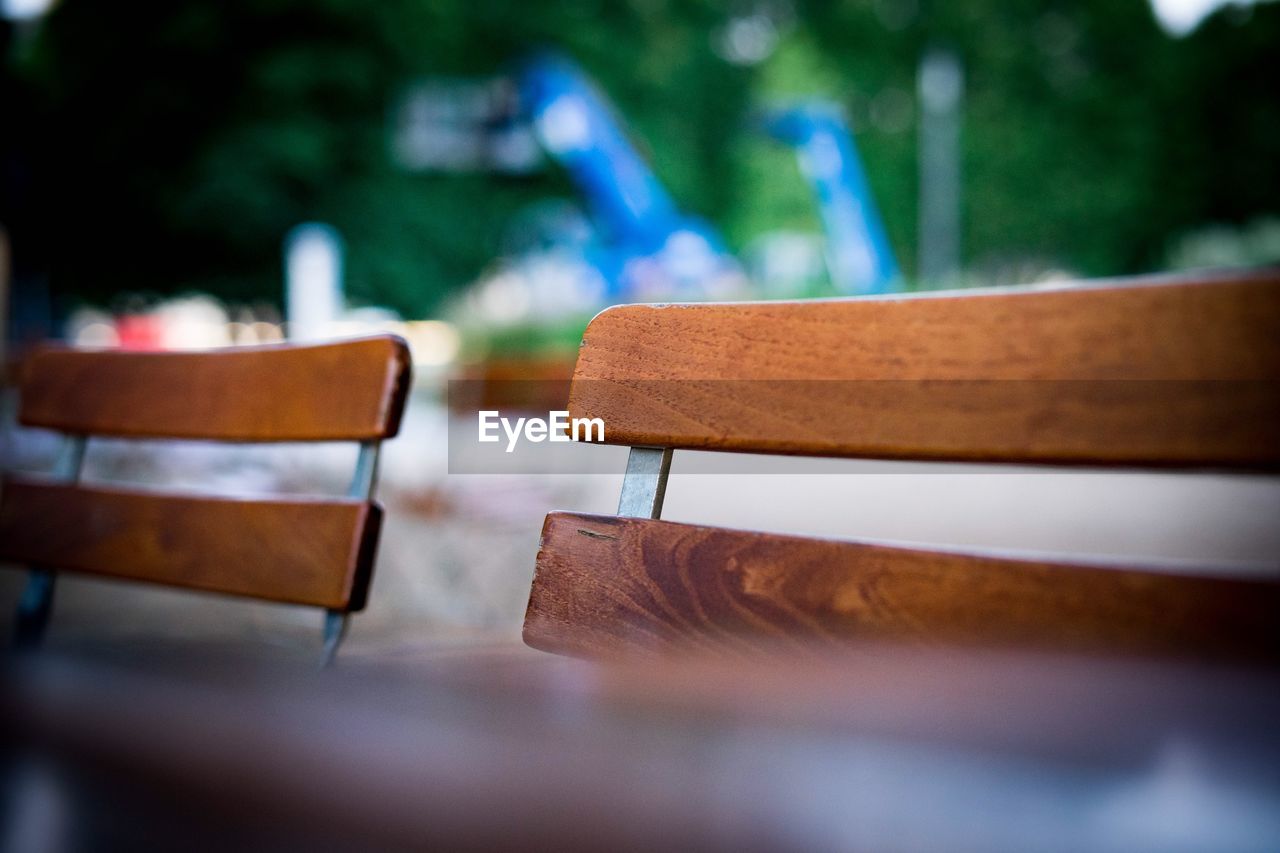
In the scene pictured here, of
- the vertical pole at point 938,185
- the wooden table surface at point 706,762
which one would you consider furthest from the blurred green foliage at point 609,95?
the wooden table surface at point 706,762

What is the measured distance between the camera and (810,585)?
2.49ft

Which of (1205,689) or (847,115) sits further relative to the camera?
(847,115)

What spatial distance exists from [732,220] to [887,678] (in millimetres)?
22021

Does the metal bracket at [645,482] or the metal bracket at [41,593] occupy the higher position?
A: the metal bracket at [645,482]

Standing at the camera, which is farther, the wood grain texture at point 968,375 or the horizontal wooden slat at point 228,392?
the horizontal wooden slat at point 228,392

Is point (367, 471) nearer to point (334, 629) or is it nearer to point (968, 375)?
point (334, 629)

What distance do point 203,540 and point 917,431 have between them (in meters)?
0.82

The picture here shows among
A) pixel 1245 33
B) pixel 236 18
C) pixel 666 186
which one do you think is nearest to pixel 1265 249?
pixel 666 186

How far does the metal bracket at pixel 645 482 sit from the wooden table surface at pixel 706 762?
13cm

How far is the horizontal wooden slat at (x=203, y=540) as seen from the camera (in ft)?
3.53

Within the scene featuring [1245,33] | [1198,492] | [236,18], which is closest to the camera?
[1198,492]

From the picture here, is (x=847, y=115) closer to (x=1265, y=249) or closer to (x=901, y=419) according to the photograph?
(x=1265, y=249)

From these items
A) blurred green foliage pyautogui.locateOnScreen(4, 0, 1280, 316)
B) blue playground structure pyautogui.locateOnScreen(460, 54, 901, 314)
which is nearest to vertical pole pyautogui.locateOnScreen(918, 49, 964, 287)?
blurred green foliage pyautogui.locateOnScreen(4, 0, 1280, 316)

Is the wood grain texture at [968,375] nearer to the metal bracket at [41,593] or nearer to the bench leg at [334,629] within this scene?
the bench leg at [334,629]
